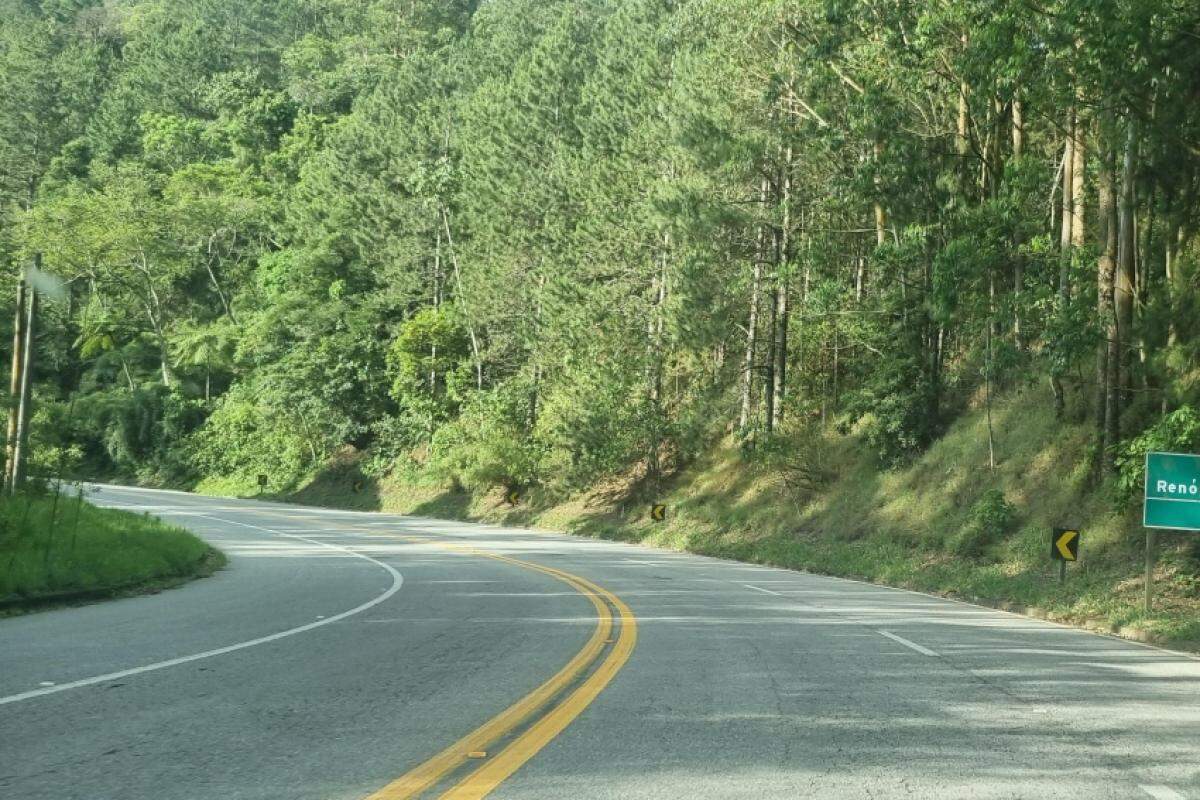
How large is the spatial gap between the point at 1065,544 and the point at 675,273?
21.5 metres

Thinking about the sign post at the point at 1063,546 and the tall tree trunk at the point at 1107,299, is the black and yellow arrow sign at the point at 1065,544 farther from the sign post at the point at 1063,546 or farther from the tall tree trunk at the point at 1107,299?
the tall tree trunk at the point at 1107,299

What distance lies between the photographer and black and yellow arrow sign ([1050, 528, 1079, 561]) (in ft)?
68.0

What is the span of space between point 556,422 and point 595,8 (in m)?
37.1

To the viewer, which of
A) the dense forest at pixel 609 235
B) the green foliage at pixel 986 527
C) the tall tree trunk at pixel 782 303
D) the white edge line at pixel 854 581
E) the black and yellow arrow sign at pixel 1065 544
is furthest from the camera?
the tall tree trunk at pixel 782 303

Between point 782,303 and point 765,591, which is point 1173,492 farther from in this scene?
point 782,303

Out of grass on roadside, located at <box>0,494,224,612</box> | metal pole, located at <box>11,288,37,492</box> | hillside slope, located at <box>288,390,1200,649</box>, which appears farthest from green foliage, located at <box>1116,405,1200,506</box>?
metal pole, located at <box>11,288,37,492</box>

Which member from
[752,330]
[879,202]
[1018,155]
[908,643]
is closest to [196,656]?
[908,643]

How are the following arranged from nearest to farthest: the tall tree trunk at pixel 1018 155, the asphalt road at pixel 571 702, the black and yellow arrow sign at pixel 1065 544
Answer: the asphalt road at pixel 571 702
the black and yellow arrow sign at pixel 1065 544
the tall tree trunk at pixel 1018 155

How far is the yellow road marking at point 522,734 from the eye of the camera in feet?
20.3

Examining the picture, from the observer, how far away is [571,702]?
342 inches

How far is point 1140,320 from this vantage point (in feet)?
72.5

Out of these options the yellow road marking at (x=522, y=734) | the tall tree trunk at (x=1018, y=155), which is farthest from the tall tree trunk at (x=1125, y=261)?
the yellow road marking at (x=522, y=734)

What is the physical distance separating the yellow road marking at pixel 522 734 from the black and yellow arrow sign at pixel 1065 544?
1074 cm

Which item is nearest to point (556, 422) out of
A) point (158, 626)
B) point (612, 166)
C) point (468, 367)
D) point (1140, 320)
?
point (612, 166)
